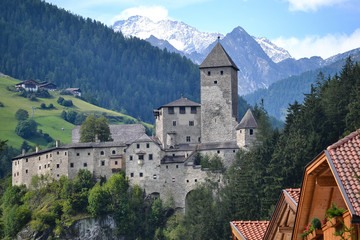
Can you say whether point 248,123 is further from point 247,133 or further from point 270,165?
point 270,165

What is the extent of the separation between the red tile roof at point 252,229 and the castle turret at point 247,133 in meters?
65.1

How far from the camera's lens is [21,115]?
175 m

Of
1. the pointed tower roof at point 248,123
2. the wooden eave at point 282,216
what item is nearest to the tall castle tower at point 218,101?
the pointed tower roof at point 248,123

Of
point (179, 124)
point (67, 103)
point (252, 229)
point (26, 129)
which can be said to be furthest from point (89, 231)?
point (67, 103)

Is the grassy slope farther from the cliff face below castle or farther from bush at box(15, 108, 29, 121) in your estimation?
the cliff face below castle

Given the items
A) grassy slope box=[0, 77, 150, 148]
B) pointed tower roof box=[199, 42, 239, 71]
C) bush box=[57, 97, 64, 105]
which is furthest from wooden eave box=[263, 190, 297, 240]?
bush box=[57, 97, 64, 105]

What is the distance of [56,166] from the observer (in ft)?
298

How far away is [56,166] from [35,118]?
9020 cm

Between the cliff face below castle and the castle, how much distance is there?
5959 millimetres

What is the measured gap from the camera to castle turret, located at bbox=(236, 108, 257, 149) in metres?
85.3

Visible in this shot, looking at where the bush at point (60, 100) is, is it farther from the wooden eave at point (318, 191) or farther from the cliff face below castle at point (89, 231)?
the wooden eave at point (318, 191)

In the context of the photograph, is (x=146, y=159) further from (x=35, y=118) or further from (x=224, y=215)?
(x=35, y=118)

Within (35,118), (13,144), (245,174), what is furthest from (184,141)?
(35,118)

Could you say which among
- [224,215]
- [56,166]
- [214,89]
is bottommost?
[224,215]
